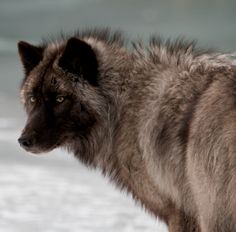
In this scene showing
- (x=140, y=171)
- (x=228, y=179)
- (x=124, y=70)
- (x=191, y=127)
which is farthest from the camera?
(x=124, y=70)

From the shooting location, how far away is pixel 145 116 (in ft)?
28.2

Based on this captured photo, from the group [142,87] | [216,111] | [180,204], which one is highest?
[216,111]

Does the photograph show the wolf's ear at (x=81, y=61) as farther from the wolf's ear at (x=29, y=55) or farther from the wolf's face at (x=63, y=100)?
the wolf's ear at (x=29, y=55)

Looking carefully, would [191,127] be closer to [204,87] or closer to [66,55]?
[204,87]

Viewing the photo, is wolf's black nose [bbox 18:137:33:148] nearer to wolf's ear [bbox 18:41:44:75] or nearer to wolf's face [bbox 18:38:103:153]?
wolf's face [bbox 18:38:103:153]

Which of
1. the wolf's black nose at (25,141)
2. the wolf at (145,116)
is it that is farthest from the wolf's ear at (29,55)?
the wolf's black nose at (25,141)

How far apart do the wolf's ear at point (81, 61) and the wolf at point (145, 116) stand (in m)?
0.01

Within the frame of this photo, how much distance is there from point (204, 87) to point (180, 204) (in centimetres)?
145

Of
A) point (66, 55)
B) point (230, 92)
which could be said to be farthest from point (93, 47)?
point (230, 92)

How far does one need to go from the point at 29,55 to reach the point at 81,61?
1.11 m

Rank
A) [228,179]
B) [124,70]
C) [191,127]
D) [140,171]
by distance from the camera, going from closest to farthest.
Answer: [228,179]
[191,127]
[140,171]
[124,70]

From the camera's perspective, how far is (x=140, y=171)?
8656mm

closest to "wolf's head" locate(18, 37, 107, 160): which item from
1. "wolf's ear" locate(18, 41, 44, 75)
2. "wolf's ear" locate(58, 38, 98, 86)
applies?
"wolf's ear" locate(58, 38, 98, 86)

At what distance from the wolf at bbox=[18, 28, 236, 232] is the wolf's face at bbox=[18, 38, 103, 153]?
0.01 metres
